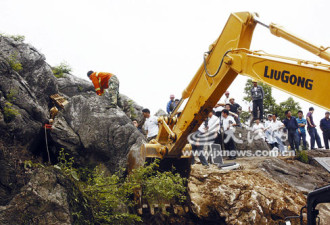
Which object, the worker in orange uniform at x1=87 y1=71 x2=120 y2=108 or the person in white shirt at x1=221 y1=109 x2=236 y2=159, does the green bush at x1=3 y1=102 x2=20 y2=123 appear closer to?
the worker in orange uniform at x1=87 y1=71 x2=120 y2=108

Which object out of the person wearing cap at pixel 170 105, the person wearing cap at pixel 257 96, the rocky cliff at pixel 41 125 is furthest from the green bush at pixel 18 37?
the person wearing cap at pixel 257 96

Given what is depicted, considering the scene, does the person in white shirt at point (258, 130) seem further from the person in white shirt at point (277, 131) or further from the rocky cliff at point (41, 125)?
the rocky cliff at point (41, 125)

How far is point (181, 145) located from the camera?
A: 8055mm

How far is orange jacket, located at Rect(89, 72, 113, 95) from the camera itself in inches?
434

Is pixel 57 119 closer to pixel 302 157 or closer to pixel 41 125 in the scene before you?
pixel 41 125

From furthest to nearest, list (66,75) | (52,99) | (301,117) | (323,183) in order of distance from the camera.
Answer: (66,75), (301,117), (52,99), (323,183)

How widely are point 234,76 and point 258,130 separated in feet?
26.3

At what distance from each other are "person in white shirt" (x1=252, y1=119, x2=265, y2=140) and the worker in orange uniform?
219 inches

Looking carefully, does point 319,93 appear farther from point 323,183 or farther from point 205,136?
point 323,183

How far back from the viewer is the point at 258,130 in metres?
13.7

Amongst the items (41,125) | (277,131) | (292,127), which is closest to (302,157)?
(292,127)

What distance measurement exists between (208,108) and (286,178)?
4731 mm

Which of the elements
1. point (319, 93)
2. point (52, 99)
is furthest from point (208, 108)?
point (52, 99)

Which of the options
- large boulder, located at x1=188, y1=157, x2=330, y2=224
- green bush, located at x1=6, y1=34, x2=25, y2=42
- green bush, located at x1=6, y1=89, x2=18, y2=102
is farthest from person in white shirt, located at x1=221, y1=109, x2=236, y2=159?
green bush, located at x1=6, y1=34, x2=25, y2=42
